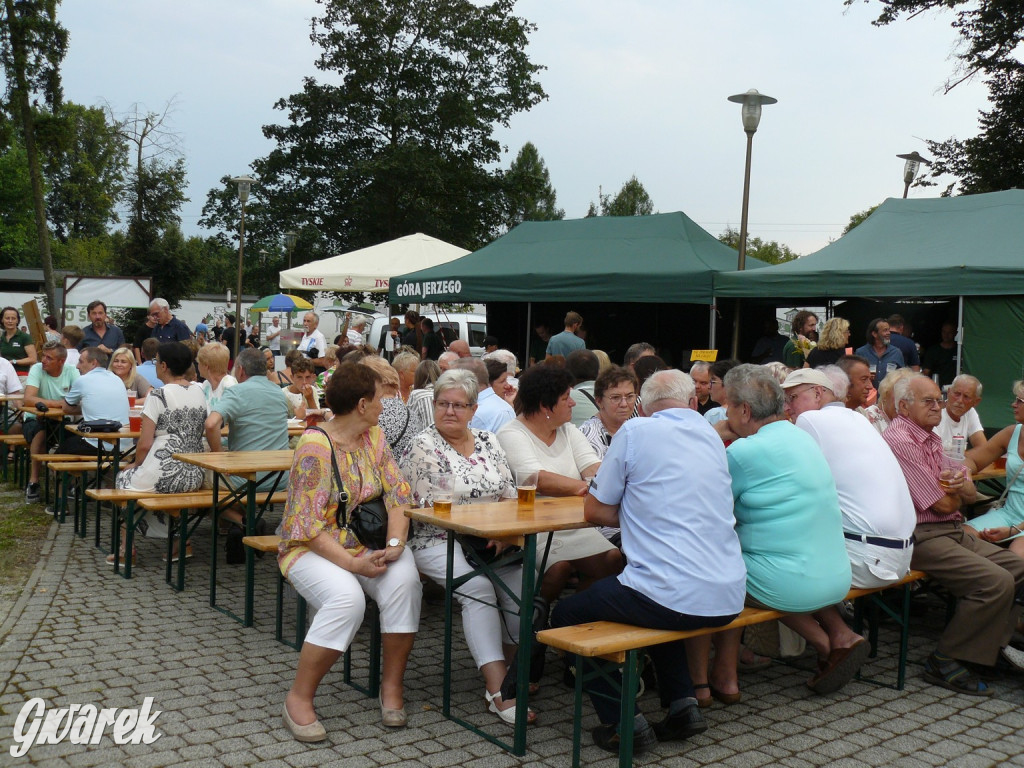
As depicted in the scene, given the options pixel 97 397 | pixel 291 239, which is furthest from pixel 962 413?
pixel 291 239

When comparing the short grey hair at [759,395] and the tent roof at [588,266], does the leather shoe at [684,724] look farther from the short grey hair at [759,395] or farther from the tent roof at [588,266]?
the tent roof at [588,266]

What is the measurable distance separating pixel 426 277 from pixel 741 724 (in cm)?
954

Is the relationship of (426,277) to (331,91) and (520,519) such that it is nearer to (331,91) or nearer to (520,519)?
(520,519)

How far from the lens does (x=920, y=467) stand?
453cm

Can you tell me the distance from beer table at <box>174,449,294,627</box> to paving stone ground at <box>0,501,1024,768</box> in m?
0.15

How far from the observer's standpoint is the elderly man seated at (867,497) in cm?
412

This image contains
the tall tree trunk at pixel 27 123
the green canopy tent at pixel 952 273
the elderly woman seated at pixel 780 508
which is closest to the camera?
the elderly woman seated at pixel 780 508

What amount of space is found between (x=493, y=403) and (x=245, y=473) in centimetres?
143

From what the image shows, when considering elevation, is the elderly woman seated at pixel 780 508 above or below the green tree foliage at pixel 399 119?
below

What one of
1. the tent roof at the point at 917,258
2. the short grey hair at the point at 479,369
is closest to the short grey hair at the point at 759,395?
the short grey hair at the point at 479,369

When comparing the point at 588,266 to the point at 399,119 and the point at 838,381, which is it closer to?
the point at 838,381

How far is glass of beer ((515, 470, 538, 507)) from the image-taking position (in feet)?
12.9

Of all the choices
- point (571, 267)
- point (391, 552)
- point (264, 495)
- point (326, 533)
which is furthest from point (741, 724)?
point (571, 267)

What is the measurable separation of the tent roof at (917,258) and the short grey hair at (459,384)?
20.1 ft
